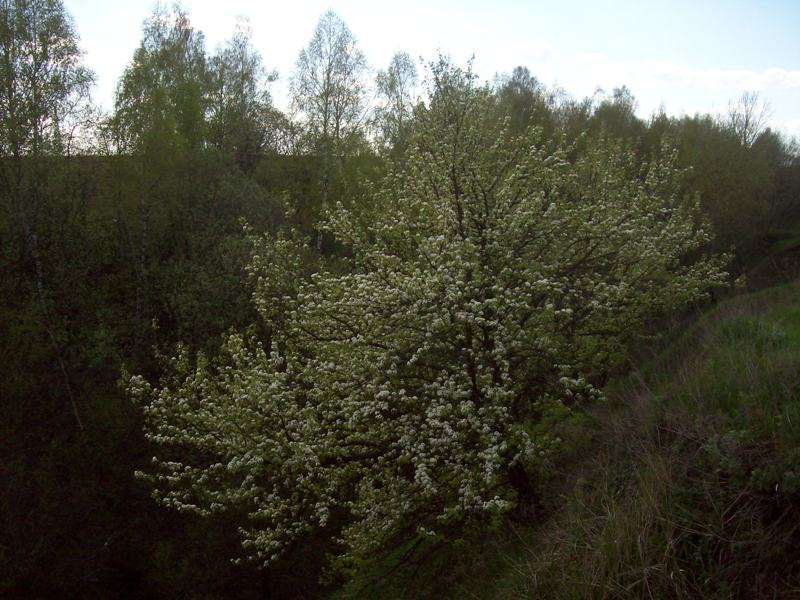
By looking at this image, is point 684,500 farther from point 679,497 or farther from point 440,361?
point 440,361

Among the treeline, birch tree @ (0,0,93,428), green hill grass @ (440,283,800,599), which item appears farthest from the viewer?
birch tree @ (0,0,93,428)

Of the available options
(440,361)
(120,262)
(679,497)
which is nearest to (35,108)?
(120,262)

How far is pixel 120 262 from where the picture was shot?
2628cm

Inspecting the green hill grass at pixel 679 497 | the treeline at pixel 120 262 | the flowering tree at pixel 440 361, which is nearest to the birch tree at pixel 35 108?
the treeline at pixel 120 262

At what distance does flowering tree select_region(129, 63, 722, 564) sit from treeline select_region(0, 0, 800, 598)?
555cm

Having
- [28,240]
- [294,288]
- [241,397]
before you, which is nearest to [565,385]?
[241,397]

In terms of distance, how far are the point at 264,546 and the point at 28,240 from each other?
61.1ft

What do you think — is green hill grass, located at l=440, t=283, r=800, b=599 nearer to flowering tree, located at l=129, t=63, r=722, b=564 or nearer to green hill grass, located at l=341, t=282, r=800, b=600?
green hill grass, located at l=341, t=282, r=800, b=600

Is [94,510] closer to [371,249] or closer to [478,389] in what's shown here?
[371,249]

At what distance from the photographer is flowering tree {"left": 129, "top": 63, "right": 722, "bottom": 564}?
30.4 ft

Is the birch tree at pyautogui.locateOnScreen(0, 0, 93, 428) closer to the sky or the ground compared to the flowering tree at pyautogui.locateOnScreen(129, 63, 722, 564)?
closer to the sky

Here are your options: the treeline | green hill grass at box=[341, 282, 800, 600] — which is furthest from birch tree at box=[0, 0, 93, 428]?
green hill grass at box=[341, 282, 800, 600]

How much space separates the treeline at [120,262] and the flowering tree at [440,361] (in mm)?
5552

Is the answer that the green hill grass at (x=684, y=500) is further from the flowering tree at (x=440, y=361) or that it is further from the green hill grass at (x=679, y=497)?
the flowering tree at (x=440, y=361)
